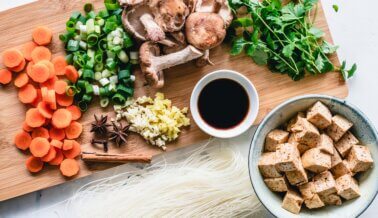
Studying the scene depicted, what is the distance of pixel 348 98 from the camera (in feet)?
11.9

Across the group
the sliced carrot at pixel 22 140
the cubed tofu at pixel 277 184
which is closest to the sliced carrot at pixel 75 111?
the sliced carrot at pixel 22 140

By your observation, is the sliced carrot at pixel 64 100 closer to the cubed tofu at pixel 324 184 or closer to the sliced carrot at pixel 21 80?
the sliced carrot at pixel 21 80

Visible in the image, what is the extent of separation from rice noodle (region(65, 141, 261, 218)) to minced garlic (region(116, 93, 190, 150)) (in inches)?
10.2

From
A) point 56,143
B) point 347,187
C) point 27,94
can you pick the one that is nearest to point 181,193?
point 56,143

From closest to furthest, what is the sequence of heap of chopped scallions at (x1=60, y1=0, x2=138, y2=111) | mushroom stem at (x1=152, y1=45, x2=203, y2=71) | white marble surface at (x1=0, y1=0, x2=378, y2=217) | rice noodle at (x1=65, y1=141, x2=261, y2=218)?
mushroom stem at (x1=152, y1=45, x2=203, y2=71)
heap of chopped scallions at (x1=60, y1=0, x2=138, y2=111)
rice noodle at (x1=65, y1=141, x2=261, y2=218)
white marble surface at (x1=0, y1=0, x2=378, y2=217)

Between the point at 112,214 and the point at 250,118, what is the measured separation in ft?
4.06

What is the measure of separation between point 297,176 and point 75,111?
1.61 m

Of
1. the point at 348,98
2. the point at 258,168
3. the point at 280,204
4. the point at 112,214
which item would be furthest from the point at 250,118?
the point at 112,214

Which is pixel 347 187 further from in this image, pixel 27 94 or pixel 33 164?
pixel 27 94

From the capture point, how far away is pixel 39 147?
3312 mm

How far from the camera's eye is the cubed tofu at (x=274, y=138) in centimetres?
307

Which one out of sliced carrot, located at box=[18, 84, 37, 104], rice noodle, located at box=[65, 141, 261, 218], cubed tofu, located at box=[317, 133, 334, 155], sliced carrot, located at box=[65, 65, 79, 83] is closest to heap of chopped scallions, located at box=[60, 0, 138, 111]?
sliced carrot, located at box=[65, 65, 79, 83]

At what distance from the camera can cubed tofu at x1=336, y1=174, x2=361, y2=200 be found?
9.78 feet

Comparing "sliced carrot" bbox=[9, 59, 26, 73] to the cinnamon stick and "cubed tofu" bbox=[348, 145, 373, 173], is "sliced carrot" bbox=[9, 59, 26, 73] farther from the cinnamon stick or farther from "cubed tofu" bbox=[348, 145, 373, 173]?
"cubed tofu" bbox=[348, 145, 373, 173]
